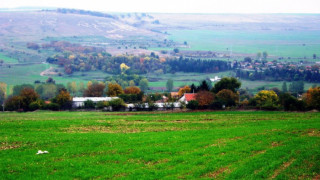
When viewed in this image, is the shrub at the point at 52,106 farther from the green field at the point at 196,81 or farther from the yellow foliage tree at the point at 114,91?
the green field at the point at 196,81

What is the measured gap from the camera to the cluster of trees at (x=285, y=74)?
107m

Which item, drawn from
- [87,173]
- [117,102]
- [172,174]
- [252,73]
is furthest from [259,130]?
[252,73]

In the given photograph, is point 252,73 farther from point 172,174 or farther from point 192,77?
point 172,174

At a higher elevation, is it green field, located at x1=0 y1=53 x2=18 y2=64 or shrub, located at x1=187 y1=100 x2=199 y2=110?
green field, located at x1=0 y1=53 x2=18 y2=64

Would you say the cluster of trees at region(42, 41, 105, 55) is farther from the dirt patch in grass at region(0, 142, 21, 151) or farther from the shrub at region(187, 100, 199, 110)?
the dirt patch in grass at region(0, 142, 21, 151)

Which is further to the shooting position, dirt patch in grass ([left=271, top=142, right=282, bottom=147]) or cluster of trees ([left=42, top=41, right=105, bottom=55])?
cluster of trees ([left=42, top=41, right=105, bottom=55])

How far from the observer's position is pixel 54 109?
57.6 meters

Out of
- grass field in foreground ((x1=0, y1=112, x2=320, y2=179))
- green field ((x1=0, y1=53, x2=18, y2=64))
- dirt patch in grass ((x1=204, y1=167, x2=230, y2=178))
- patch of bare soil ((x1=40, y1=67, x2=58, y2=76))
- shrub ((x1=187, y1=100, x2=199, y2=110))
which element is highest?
green field ((x1=0, y1=53, x2=18, y2=64))

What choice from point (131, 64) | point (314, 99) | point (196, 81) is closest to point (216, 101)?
point (314, 99)

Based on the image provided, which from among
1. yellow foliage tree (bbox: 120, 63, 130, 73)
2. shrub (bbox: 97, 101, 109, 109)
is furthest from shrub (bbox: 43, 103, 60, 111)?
yellow foliage tree (bbox: 120, 63, 130, 73)

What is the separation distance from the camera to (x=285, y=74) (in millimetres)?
113125

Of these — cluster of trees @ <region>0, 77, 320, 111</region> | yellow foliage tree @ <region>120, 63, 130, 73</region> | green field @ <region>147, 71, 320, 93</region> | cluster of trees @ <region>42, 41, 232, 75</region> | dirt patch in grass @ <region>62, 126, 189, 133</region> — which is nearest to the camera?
dirt patch in grass @ <region>62, 126, 189, 133</region>

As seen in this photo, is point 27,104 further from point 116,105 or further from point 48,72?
point 48,72

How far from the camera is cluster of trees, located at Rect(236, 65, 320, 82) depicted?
107m
